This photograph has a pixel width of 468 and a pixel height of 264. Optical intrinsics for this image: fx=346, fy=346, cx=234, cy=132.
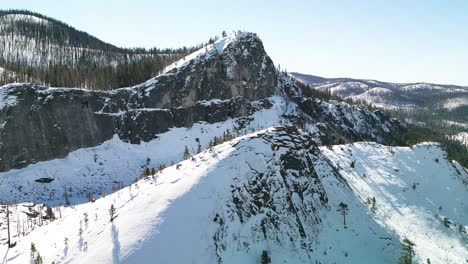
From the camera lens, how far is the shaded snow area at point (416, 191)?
45844 mm

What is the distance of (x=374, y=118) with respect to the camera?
175625mm

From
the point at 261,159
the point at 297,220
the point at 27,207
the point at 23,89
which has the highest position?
the point at 23,89

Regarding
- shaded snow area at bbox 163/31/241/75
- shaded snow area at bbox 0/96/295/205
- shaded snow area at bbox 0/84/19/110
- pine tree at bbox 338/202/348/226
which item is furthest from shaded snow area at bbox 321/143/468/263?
shaded snow area at bbox 0/84/19/110

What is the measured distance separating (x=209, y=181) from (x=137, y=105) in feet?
217

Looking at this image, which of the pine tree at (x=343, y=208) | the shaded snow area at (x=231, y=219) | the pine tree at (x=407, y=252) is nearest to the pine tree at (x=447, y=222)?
the pine tree at (x=407, y=252)

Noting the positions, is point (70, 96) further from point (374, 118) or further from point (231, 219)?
point (374, 118)

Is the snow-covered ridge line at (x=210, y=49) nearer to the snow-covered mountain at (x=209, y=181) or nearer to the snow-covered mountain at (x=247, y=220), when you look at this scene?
the snow-covered mountain at (x=209, y=181)

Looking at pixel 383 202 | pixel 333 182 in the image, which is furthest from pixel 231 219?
pixel 383 202

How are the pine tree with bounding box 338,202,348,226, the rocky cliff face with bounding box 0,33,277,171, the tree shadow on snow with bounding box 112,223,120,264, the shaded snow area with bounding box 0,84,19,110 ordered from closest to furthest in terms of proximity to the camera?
1. the tree shadow on snow with bounding box 112,223,120,264
2. the pine tree with bounding box 338,202,348,226
3. the shaded snow area with bounding box 0,84,19,110
4. the rocky cliff face with bounding box 0,33,277,171

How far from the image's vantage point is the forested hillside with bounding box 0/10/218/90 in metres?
96.3

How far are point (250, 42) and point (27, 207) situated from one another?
86316mm

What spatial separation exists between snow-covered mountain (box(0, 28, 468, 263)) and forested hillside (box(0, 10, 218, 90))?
10.8 meters

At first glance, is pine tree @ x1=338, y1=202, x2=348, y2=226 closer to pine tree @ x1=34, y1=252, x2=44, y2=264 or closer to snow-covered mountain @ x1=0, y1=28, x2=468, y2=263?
snow-covered mountain @ x1=0, y1=28, x2=468, y2=263

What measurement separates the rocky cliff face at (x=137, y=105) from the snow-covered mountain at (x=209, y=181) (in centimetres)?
31
